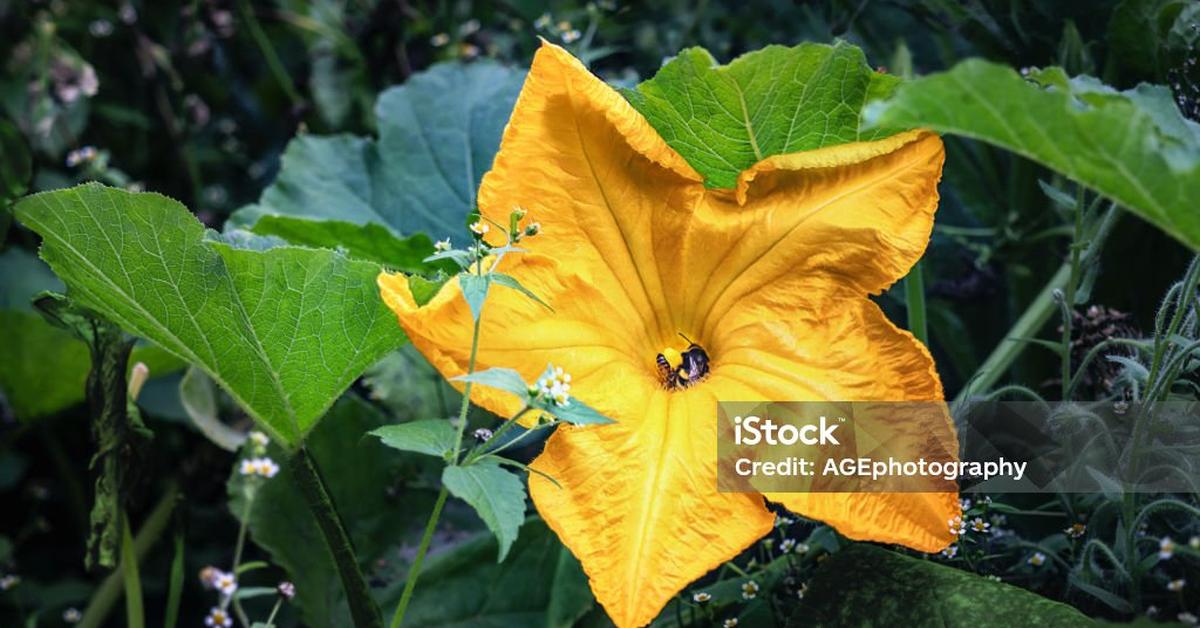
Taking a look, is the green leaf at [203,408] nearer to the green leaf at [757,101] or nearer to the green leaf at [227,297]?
the green leaf at [227,297]

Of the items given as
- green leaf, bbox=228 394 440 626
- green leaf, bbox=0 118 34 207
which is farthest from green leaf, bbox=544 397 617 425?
green leaf, bbox=0 118 34 207

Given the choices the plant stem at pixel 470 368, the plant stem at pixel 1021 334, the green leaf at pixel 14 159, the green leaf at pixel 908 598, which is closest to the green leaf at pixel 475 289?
the plant stem at pixel 470 368

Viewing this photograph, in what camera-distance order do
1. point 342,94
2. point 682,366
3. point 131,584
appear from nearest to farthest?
point 682,366, point 131,584, point 342,94

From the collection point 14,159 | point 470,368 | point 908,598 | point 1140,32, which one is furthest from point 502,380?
point 14,159

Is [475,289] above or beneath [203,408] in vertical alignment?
above
